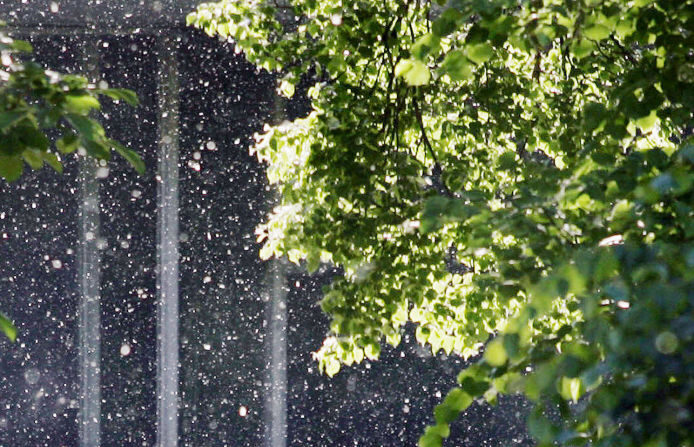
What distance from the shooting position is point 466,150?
3.21 meters

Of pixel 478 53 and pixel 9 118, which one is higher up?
pixel 478 53

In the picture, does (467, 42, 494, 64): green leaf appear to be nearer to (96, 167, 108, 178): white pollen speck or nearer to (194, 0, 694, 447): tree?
(194, 0, 694, 447): tree

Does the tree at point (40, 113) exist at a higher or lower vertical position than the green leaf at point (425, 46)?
lower

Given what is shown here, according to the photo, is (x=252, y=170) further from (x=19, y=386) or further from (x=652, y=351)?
(x=652, y=351)

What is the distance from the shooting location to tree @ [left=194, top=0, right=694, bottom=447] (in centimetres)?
149

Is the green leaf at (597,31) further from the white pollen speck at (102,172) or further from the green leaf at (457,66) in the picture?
the white pollen speck at (102,172)

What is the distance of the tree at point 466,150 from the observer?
4.90ft

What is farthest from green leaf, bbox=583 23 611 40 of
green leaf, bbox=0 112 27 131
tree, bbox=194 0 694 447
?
green leaf, bbox=0 112 27 131

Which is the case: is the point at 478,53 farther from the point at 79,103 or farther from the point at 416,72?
the point at 79,103

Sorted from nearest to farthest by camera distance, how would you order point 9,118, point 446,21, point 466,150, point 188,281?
point 9,118 < point 446,21 < point 466,150 < point 188,281

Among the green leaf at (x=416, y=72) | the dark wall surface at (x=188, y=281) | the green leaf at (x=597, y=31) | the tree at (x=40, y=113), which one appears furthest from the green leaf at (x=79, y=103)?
the dark wall surface at (x=188, y=281)

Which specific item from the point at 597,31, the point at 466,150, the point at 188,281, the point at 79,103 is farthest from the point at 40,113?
the point at 188,281

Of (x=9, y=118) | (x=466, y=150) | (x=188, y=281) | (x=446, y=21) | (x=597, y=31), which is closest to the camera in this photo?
(x=9, y=118)

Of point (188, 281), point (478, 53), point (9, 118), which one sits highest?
point (188, 281)
